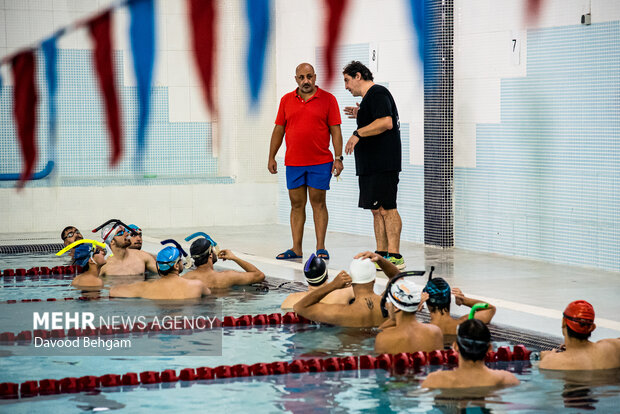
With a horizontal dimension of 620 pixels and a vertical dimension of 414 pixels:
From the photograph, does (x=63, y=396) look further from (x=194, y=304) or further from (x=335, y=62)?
(x=335, y=62)

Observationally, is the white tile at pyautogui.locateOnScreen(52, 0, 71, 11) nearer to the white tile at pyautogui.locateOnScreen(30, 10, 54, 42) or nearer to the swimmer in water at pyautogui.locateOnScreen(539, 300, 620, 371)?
the white tile at pyautogui.locateOnScreen(30, 10, 54, 42)

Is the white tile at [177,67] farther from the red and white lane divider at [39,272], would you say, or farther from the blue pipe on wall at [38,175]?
the red and white lane divider at [39,272]

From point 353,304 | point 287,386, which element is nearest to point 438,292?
point 353,304

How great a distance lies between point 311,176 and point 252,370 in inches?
178

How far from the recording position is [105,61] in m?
13.2

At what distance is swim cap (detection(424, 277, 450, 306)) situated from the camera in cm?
580

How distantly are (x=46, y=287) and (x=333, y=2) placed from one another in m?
5.83

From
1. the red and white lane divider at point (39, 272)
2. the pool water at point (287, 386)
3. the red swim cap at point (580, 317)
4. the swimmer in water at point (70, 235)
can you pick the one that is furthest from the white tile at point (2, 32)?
the red swim cap at point (580, 317)

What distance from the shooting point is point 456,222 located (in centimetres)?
1060

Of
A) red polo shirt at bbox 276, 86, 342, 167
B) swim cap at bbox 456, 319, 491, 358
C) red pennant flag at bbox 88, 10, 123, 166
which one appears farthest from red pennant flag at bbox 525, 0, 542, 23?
red pennant flag at bbox 88, 10, 123, 166

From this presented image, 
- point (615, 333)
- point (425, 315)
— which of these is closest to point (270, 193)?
point (425, 315)

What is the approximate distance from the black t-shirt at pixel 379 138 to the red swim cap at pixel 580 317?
12.6 feet

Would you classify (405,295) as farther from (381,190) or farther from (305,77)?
(305,77)

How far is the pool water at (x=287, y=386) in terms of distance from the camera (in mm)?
4707
